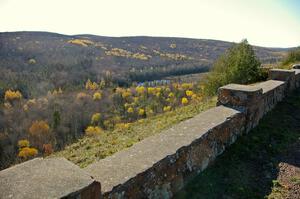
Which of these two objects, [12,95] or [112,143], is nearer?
[112,143]

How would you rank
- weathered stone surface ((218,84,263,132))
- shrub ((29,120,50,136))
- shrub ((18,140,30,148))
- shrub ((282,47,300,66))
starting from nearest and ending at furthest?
weathered stone surface ((218,84,263,132)) → shrub ((282,47,300,66)) → shrub ((18,140,30,148)) → shrub ((29,120,50,136))

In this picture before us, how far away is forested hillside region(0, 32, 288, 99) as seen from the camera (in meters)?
65.0

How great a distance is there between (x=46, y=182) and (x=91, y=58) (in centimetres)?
8356

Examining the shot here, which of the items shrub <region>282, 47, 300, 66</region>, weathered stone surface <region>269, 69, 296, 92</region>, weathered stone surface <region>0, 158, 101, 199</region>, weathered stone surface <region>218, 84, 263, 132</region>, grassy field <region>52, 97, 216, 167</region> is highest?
shrub <region>282, 47, 300, 66</region>

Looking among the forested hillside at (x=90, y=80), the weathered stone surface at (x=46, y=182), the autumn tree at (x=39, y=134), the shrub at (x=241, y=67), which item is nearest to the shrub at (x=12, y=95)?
the forested hillside at (x=90, y=80)

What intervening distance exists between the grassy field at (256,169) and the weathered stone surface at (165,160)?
0.64 feet

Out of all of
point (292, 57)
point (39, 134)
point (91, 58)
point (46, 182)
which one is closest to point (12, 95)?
point (39, 134)

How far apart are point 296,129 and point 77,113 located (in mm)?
50145

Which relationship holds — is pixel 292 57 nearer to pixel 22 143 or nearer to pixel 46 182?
pixel 46 182

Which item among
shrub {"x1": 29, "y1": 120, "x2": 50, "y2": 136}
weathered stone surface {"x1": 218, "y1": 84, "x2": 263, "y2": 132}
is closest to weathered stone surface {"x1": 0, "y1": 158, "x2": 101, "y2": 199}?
weathered stone surface {"x1": 218, "y1": 84, "x2": 263, "y2": 132}

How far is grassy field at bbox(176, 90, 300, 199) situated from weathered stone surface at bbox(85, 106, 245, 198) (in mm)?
196

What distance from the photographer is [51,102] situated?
178 feet

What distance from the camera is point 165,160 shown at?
3268 mm

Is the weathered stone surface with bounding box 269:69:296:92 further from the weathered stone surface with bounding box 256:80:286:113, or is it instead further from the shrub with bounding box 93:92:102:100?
the shrub with bounding box 93:92:102:100
